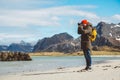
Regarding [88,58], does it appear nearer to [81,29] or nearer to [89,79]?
[81,29]

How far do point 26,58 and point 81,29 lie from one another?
67319mm

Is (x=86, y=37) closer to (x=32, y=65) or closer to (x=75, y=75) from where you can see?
(x=75, y=75)

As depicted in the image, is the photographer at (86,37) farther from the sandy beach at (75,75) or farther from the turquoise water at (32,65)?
the turquoise water at (32,65)

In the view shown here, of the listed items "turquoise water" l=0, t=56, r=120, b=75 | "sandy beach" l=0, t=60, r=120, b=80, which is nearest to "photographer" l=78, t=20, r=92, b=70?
"sandy beach" l=0, t=60, r=120, b=80

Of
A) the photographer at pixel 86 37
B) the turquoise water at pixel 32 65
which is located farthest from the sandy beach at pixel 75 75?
the turquoise water at pixel 32 65

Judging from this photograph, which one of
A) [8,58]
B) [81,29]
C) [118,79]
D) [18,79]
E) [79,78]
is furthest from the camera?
[8,58]

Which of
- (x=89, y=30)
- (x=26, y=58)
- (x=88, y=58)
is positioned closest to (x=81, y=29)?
(x=89, y=30)

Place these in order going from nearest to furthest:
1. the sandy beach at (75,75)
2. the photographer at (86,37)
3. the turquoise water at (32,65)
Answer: the sandy beach at (75,75) < the photographer at (86,37) < the turquoise water at (32,65)

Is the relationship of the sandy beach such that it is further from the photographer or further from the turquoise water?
the turquoise water

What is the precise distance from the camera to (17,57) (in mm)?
85938

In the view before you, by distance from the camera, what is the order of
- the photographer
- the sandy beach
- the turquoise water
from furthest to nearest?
the turquoise water
the photographer
the sandy beach

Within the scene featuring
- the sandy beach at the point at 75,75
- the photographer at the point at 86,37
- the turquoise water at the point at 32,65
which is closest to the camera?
the sandy beach at the point at 75,75

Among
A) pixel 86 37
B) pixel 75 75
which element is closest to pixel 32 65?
pixel 86 37

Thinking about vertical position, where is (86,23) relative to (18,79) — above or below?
above
